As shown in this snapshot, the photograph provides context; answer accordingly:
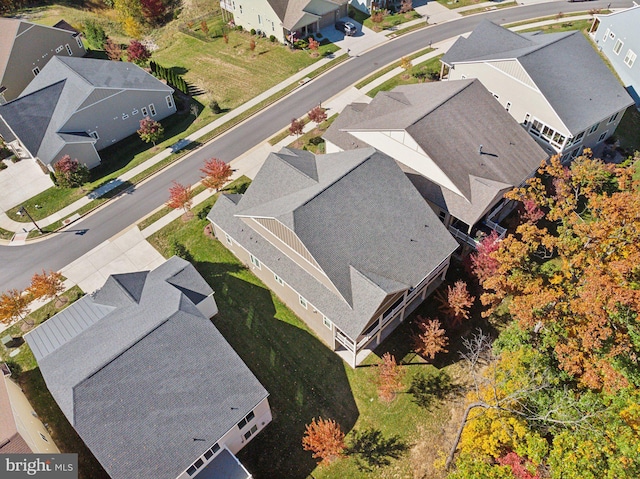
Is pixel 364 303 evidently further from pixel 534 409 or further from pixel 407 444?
pixel 534 409

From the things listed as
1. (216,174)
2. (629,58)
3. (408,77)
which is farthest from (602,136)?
(216,174)

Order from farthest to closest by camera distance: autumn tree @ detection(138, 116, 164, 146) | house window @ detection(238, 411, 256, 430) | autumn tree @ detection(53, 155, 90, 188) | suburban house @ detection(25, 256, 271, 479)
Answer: autumn tree @ detection(138, 116, 164, 146) < autumn tree @ detection(53, 155, 90, 188) < house window @ detection(238, 411, 256, 430) < suburban house @ detection(25, 256, 271, 479)

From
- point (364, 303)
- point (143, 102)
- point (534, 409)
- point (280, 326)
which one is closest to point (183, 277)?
point (280, 326)

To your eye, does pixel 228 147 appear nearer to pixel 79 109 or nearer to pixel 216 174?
pixel 216 174

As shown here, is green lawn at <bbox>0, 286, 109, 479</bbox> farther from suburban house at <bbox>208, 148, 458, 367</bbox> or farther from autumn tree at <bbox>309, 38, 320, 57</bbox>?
autumn tree at <bbox>309, 38, 320, 57</bbox>

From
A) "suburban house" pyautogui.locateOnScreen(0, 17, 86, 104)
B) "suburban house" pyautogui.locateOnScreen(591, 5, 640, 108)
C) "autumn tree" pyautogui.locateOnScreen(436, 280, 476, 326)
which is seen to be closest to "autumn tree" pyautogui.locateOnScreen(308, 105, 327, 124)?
"autumn tree" pyautogui.locateOnScreen(436, 280, 476, 326)

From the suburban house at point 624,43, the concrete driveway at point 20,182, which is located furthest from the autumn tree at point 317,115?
the suburban house at point 624,43

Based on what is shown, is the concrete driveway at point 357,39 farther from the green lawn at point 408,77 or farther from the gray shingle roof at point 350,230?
the gray shingle roof at point 350,230
